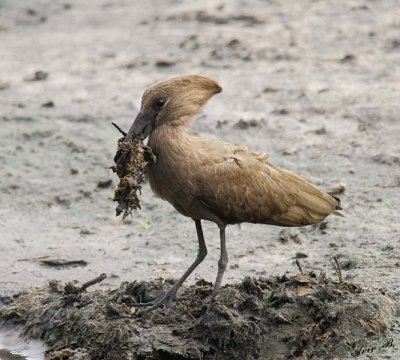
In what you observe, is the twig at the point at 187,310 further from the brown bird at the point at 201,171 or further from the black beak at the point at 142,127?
the black beak at the point at 142,127

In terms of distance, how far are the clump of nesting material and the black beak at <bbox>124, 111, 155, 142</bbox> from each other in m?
0.10

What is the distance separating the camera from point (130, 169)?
6.79 m

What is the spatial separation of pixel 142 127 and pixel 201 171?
514mm

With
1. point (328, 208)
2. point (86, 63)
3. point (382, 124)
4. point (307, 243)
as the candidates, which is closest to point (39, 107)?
point (86, 63)

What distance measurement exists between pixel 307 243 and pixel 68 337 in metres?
2.37

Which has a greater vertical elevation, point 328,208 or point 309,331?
point 328,208

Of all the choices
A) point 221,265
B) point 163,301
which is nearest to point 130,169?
point 221,265

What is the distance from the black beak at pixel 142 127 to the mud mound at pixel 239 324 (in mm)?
1236

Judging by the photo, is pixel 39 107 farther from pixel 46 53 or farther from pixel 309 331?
pixel 309 331

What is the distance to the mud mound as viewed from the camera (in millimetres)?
6973

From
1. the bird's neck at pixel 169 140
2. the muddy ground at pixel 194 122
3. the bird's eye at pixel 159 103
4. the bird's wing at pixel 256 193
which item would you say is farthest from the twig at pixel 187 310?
the bird's eye at pixel 159 103

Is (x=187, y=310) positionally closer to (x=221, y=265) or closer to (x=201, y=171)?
(x=221, y=265)

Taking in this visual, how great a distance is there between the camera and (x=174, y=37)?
1510cm

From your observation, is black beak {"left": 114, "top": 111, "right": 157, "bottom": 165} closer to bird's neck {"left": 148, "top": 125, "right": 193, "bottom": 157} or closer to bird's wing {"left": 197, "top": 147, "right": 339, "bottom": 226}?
bird's neck {"left": 148, "top": 125, "right": 193, "bottom": 157}
